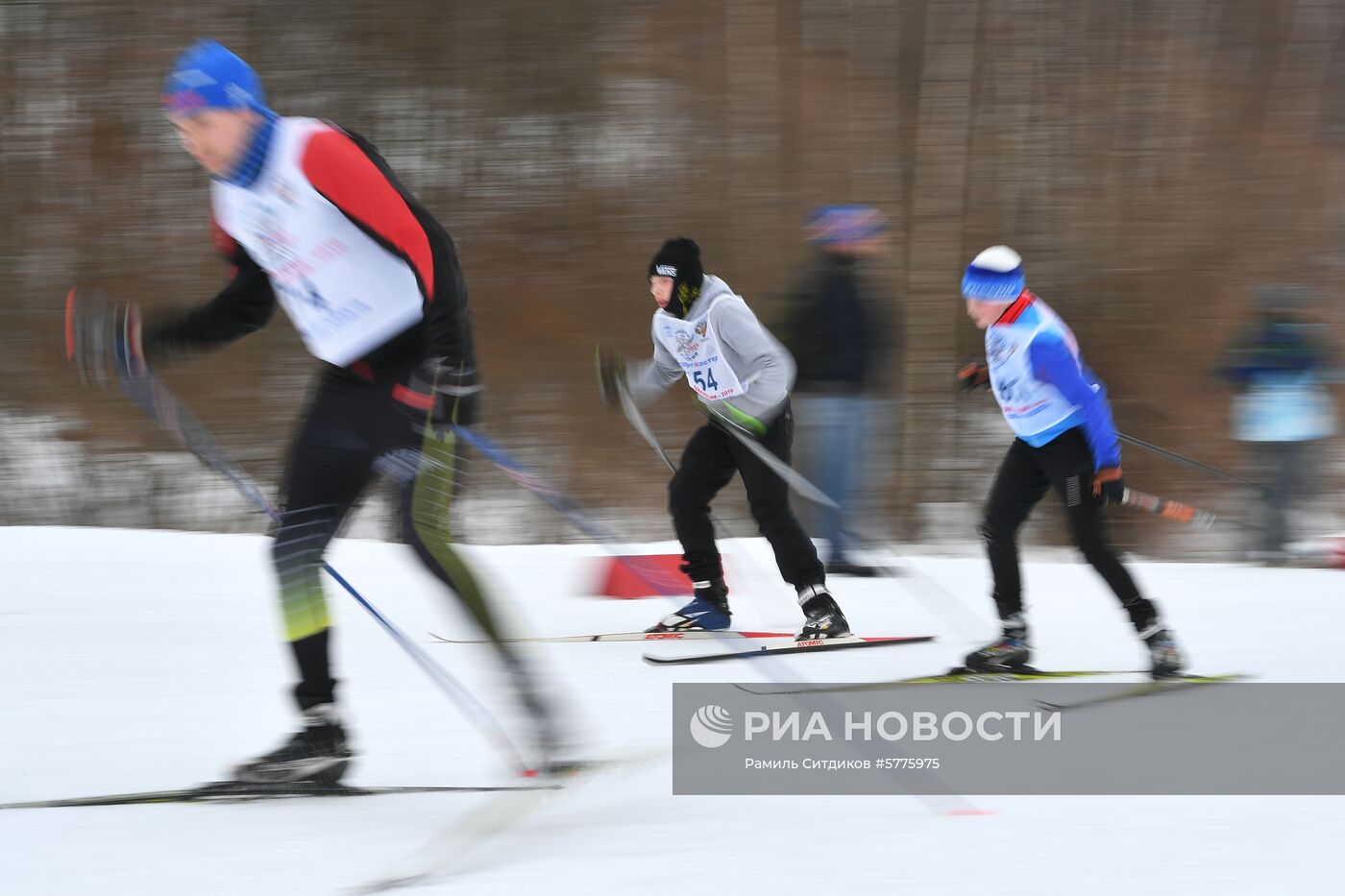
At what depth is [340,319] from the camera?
265 centimetres

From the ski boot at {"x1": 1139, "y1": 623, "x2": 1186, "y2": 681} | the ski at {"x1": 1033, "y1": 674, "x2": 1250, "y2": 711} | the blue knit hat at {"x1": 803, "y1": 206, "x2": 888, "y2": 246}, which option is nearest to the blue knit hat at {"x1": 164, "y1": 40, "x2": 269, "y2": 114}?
the ski at {"x1": 1033, "y1": 674, "x2": 1250, "y2": 711}

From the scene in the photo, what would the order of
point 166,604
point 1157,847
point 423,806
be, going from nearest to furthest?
point 1157,847, point 423,806, point 166,604

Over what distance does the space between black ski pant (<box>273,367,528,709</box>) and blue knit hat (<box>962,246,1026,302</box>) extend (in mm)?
1800

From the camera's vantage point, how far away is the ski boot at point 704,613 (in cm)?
469

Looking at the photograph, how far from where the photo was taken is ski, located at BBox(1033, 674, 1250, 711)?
365cm

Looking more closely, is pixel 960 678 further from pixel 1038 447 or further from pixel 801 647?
pixel 1038 447

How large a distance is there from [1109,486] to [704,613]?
1.56 meters

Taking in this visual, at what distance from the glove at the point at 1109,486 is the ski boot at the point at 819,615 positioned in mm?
1011

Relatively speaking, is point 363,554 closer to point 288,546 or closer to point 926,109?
point 288,546

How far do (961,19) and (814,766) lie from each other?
7.67 m

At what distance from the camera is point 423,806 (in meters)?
2.77

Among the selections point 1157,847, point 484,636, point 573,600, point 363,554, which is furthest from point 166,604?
point 1157,847

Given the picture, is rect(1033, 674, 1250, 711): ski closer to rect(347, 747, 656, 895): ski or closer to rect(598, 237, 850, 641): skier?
rect(598, 237, 850, 641): skier

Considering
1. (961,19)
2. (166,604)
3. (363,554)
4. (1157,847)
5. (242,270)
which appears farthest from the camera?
(961,19)
